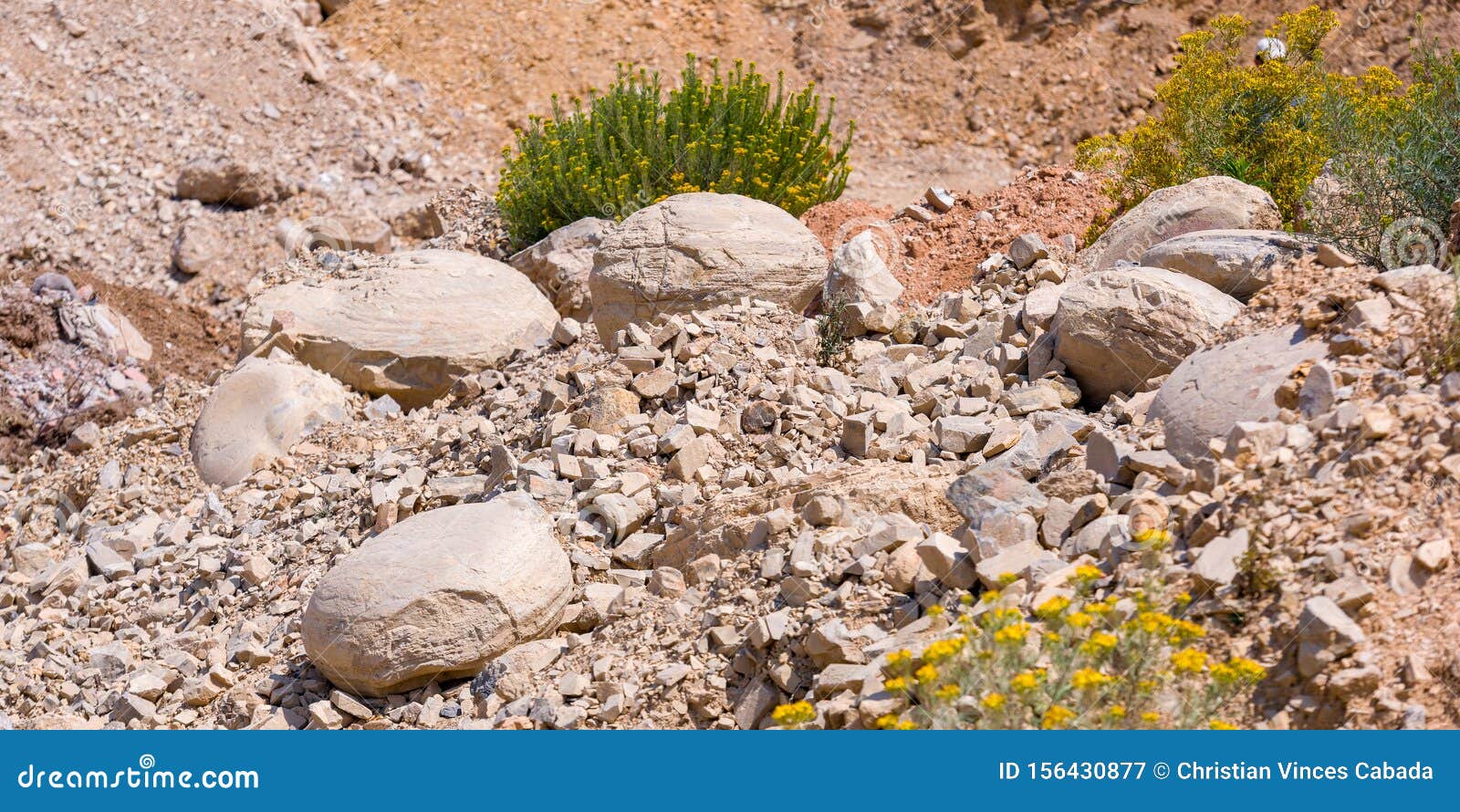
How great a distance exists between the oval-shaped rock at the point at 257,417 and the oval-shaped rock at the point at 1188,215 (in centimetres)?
403

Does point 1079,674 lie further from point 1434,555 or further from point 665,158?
point 665,158

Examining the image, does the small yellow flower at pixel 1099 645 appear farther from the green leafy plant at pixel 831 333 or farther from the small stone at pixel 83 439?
the small stone at pixel 83 439

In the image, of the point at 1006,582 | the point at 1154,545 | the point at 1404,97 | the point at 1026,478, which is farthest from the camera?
the point at 1404,97

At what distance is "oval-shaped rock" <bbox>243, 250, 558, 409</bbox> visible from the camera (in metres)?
7.48

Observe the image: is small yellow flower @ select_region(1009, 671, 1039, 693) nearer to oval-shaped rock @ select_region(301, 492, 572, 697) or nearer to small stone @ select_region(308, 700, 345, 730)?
oval-shaped rock @ select_region(301, 492, 572, 697)

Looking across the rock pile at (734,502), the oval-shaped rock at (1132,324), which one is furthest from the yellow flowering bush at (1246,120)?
the oval-shaped rock at (1132,324)

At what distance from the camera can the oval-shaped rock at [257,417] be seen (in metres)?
6.96

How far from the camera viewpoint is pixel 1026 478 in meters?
4.72

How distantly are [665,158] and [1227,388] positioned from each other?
197 inches

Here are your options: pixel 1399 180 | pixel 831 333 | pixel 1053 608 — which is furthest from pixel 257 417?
pixel 1399 180

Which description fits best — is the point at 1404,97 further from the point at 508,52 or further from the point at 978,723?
the point at 508,52

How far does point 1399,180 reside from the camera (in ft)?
19.0

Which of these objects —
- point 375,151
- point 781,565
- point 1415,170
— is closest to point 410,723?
point 781,565

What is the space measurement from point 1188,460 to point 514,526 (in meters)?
2.27
